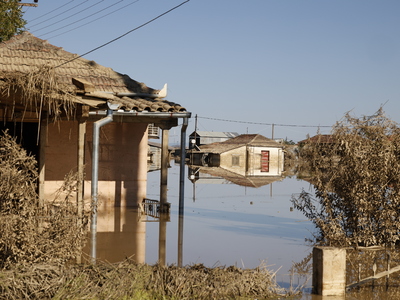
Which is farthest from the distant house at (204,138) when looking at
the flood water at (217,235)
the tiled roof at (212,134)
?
the flood water at (217,235)

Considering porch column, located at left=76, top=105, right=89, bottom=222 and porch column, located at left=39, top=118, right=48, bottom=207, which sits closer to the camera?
porch column, located at left=76, top=105, right=89, bottom=222

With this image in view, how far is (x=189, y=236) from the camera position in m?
14.3

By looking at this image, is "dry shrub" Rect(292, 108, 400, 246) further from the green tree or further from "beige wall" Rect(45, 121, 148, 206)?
"beige wall" Rect(45, 121, 148, 206)

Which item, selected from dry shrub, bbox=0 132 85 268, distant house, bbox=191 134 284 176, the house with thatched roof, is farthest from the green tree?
distant house, bbox=191 134 284 176

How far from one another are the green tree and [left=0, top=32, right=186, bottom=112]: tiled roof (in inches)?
120

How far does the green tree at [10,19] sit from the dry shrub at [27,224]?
4.48 meters

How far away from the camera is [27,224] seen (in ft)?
26.5

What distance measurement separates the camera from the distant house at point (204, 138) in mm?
61719

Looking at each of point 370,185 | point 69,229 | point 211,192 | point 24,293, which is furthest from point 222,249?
point 211,192

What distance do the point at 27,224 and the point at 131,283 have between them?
1744mm

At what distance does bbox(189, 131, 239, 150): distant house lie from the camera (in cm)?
6172

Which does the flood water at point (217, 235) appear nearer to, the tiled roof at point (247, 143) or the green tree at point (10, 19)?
the green tree at point (10, 19)

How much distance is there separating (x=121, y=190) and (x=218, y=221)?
3.21 meters

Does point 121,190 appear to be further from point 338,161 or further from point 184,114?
point 338,161
